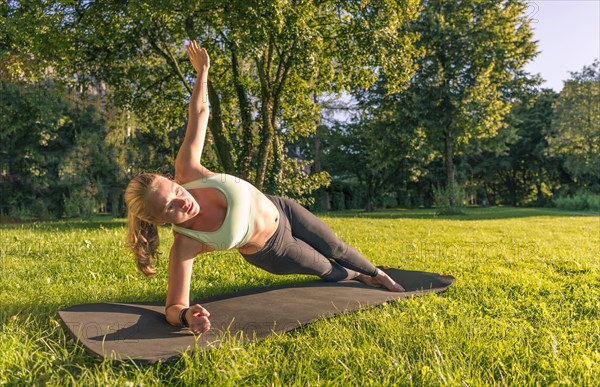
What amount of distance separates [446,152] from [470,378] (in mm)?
21456

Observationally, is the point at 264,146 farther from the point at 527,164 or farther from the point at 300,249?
the point at 527,164

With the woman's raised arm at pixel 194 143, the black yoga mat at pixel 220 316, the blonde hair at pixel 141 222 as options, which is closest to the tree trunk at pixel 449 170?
the black yoga mat at pixel 220 316

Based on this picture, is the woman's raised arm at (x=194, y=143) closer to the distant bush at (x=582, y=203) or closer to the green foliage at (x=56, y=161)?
the green foliage at (x=56, y=161)

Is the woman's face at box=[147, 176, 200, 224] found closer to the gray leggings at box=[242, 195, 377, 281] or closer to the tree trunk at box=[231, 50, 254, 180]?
the gray leggings at box=[242, 195, 377, 281]

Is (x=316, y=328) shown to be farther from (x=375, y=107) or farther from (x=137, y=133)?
(x=137, y=133)

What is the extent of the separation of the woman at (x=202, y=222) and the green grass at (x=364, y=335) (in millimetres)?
697

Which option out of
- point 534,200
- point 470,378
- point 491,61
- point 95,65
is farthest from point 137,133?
point 534,200

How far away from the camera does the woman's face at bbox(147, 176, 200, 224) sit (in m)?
2.95

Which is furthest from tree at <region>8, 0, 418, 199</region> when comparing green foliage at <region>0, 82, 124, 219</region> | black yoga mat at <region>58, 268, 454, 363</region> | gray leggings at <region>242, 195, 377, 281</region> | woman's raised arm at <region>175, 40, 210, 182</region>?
green foliage at <region>0, 82, 124, 219</region>

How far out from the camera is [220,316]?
11.4 feet

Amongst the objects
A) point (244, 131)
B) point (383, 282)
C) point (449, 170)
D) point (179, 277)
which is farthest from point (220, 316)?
point (449, 170)

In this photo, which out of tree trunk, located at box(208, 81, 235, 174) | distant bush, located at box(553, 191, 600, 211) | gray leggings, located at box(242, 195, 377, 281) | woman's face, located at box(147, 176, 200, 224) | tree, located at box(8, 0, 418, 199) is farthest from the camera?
distant bush, located at box(553, 191, 600, 211)

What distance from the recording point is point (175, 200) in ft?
Result: 9.82

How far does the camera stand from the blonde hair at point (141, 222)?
3.02 meters
